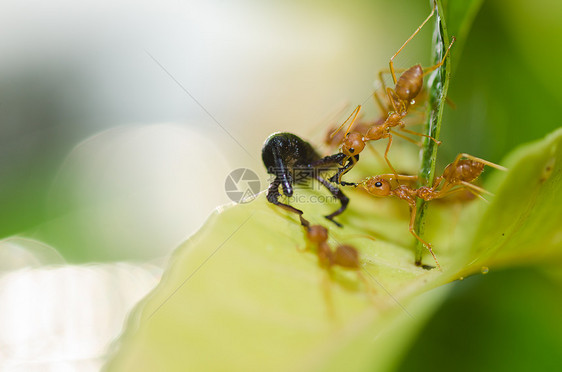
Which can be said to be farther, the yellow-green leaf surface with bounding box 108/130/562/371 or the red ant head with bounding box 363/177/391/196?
the red ant head with bounding box 363/177/391/196

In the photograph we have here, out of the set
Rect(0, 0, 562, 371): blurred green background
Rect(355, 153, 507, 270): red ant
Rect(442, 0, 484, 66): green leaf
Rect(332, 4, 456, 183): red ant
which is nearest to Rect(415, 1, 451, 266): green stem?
Rect(442, 0, 484, 66): green leaf

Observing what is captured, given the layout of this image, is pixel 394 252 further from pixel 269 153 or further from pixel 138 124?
pixel 138 124

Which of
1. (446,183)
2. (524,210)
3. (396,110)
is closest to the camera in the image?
(524,210)

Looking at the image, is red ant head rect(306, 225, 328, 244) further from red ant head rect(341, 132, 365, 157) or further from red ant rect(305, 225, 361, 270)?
red ant head rect(341, 132, 365, 157)

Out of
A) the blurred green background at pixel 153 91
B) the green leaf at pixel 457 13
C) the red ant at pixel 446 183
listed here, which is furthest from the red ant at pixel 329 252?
the blurred green background at pixel 153 91

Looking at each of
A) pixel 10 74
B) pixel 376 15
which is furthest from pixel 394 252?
pixel 10 74

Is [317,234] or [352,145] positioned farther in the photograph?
[352,145]

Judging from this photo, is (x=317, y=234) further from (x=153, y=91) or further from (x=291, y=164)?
(x=153, y=91)

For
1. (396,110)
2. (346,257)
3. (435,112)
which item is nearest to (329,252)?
(346,257)
